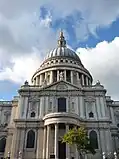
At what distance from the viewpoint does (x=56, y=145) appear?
3328 centimetres

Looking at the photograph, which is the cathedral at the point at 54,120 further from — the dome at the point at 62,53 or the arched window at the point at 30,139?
the dome at the point at 62,53

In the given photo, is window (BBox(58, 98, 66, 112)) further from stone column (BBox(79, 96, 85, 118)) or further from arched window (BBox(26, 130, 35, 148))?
arched window (BBox(26, 130, 35, 148))

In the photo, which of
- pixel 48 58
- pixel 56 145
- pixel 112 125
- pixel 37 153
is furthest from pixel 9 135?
pixel 48 58

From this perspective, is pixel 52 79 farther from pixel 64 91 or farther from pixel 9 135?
pixel 9 135

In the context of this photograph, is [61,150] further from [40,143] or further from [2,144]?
[2,144]

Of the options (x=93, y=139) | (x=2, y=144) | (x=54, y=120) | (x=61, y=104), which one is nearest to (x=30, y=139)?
(x=54, y=120)

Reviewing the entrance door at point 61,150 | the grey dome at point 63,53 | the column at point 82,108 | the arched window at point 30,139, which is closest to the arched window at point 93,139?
the column at point 82,108

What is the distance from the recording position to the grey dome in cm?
5944

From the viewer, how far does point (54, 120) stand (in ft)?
116

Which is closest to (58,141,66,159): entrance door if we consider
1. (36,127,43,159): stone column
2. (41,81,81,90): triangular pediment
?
(36,127,43,159): stone column

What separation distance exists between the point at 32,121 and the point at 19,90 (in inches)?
285

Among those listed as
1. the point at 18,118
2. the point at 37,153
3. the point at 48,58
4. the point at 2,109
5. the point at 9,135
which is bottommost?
the point at 37,153

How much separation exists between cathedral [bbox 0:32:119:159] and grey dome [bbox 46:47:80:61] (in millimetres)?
17385

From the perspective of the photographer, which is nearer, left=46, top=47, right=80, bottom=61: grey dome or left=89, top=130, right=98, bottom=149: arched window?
left=89, top=130, right=98, bottom=149: arched window
